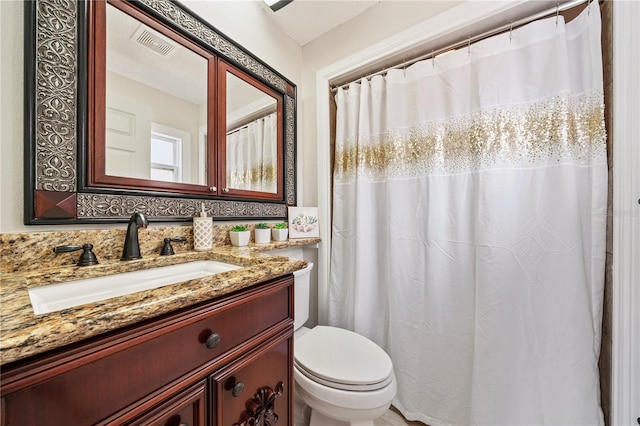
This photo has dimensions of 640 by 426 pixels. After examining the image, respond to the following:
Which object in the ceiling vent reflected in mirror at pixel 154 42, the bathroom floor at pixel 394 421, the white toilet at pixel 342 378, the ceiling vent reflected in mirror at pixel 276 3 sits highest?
the ceiling vent reflected in mirror at pixel 276 3

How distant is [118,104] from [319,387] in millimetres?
1356

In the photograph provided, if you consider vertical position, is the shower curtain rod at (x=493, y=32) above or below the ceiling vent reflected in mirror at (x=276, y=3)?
below

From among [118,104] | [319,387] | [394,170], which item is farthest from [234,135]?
[319,387]

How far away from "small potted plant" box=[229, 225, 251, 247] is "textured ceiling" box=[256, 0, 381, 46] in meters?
1.35

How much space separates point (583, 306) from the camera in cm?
91

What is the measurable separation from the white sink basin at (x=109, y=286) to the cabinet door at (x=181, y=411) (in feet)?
1.05

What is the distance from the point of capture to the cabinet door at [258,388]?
586mm

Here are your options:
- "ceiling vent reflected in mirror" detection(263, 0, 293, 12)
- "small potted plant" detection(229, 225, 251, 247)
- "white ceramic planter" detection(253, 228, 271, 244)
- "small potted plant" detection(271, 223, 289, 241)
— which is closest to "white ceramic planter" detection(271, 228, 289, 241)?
"small potted plant" detection(271, 223, 289, 241)

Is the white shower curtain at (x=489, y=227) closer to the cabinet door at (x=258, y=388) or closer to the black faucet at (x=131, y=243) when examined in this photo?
the cabinet door at (x=258, y=388)

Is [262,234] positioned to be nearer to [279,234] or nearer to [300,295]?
[279,234]

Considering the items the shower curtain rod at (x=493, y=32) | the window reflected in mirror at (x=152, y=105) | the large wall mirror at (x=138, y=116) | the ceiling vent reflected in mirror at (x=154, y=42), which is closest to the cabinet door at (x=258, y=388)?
the large wall mirror at (x=138, y=116)

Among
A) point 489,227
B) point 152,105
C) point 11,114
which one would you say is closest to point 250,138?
point 152,105

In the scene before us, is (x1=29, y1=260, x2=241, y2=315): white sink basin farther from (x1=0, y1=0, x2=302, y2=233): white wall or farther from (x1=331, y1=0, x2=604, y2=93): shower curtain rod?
(x1=331, y1=0, x2=604, y2=93): shower curtain rod

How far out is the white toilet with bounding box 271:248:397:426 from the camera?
3.03 ft
